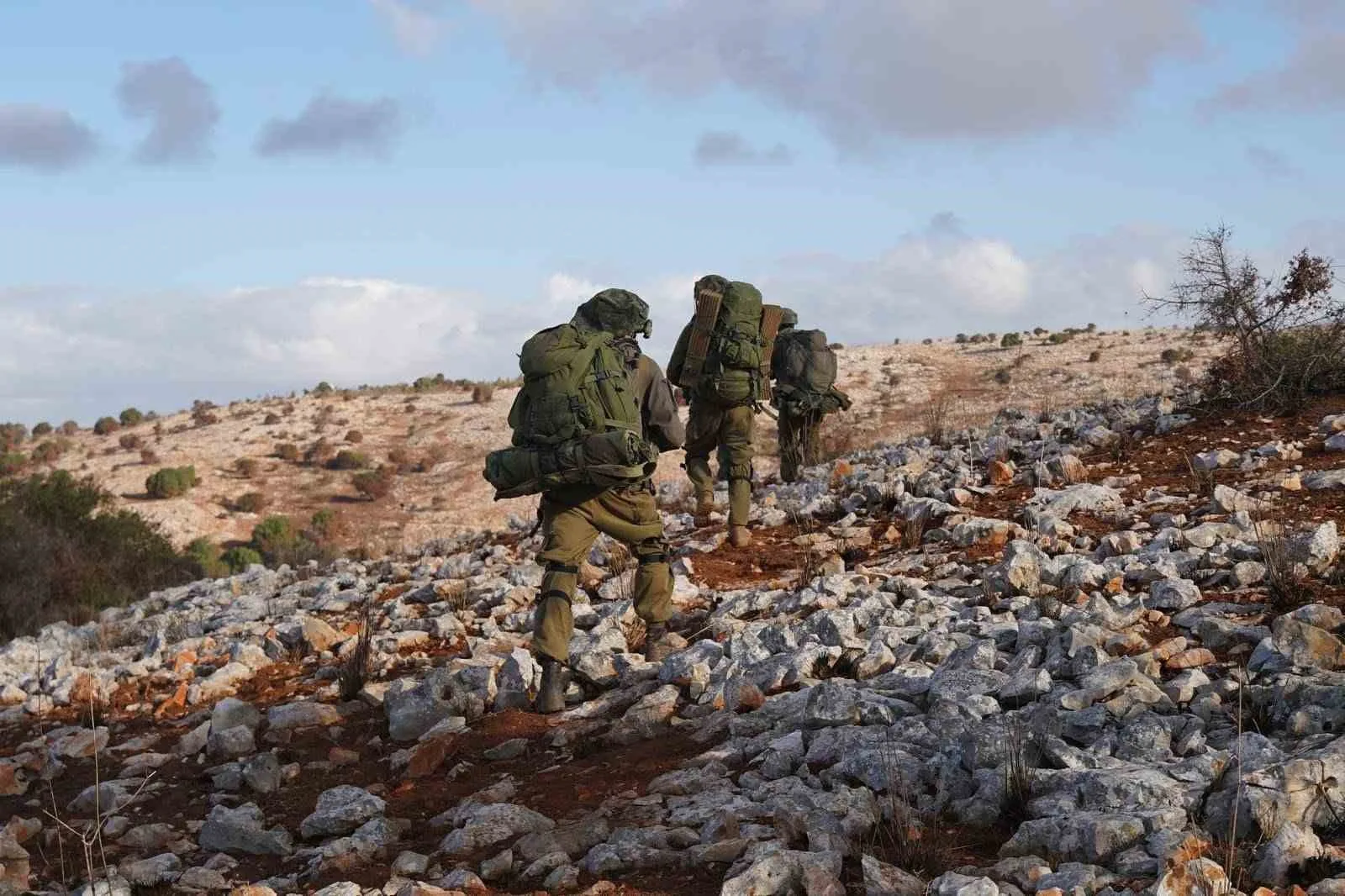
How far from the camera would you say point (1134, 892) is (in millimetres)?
3652

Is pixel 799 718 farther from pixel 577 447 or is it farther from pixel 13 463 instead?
pixel 13 463

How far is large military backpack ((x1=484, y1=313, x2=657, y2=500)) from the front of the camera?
22.3 feet

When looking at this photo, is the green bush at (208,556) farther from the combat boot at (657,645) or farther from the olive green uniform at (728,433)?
the combat boot at (657,645)

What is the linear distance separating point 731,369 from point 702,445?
888 millimetres

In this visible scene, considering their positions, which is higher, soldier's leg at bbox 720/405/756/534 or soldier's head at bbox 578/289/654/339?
soldier's head at bbox 578/289/654/339

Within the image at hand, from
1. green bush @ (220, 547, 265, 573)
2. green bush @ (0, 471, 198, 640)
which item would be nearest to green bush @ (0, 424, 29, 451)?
green bush @ (220, 547, 265, 573)

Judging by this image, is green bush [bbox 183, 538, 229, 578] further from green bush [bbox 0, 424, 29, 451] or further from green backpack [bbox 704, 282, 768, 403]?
green bush [bbox 0, 424, 29, 451]

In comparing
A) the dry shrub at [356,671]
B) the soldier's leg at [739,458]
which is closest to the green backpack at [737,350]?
the soldier's leg at [739,458]

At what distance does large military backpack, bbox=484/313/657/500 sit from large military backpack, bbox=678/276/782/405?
12.7ft

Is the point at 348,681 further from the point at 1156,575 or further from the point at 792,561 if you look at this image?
the point at 1156,575

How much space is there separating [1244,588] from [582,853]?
4.25 meters

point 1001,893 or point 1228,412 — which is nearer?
point 1001,893

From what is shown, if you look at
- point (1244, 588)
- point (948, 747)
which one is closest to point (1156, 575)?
point (1244, 588)

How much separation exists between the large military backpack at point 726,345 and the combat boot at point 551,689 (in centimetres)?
442
